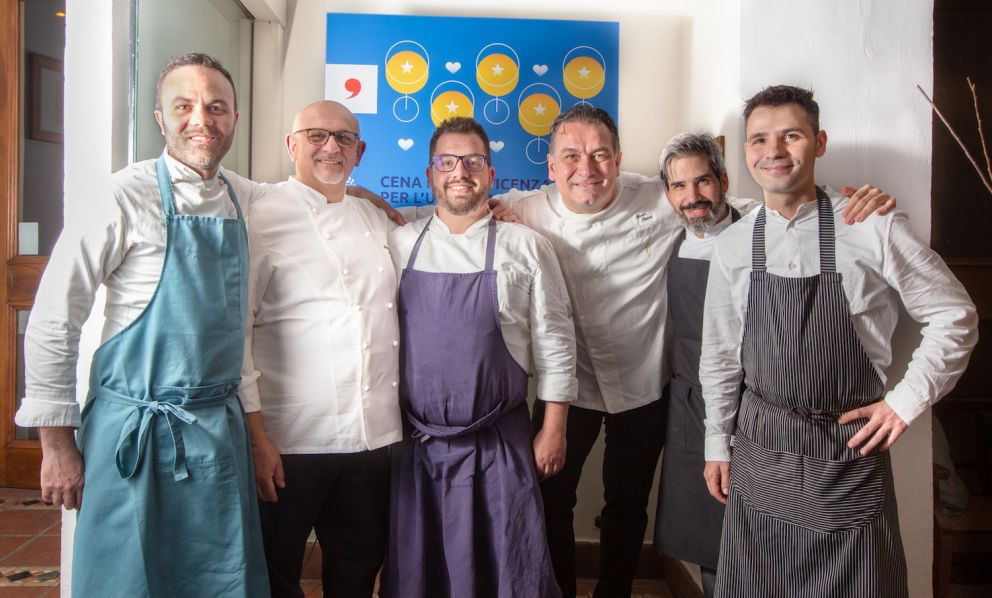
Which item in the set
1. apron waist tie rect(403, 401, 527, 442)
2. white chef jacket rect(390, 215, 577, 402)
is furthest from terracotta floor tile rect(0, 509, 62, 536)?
white chef jacket rect(390, 215, 577, 402)

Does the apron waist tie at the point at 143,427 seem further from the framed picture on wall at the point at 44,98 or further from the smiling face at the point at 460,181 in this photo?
the framed picture on wall at the point at 44,98

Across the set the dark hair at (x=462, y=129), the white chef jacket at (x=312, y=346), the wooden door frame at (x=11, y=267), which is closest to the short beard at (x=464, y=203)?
the dark hair at (x=462, y=129)

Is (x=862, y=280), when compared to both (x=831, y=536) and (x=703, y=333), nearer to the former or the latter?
(x=703, y=333)

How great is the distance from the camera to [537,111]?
2.52m

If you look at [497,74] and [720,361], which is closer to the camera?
[720,361]

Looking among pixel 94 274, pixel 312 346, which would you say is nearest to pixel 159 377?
pixel 94 274

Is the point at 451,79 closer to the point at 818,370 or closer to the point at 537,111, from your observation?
the point at 537,111

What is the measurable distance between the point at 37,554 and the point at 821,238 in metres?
3.23

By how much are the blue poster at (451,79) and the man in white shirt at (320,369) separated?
2.44 feet

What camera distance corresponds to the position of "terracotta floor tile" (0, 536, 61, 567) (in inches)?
106

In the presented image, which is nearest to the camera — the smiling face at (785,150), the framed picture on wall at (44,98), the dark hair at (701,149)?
the smiling face at (785,150)

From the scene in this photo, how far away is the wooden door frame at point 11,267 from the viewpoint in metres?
3.36

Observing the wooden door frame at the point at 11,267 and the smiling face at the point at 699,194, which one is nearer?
the smiling face at the point at 699,194

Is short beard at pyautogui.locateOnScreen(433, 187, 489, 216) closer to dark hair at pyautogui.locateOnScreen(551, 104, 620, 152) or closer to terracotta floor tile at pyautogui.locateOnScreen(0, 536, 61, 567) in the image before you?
dark hair at pyautogui.locateOnScreen(551, 104, 620, 152)
